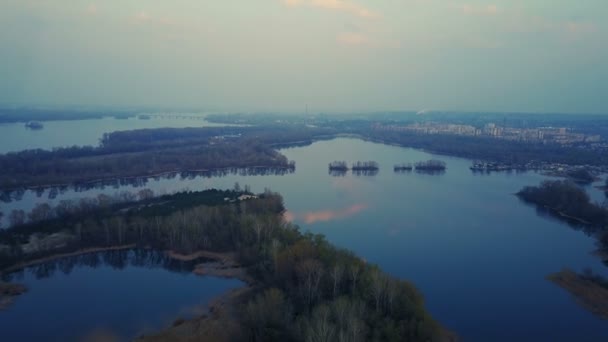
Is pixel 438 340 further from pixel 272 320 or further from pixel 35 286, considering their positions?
pixel 35 286

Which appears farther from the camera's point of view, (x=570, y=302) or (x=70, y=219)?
(x=70, y=219)

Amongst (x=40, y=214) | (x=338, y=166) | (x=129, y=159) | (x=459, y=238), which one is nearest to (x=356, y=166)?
(x=338, y=166)

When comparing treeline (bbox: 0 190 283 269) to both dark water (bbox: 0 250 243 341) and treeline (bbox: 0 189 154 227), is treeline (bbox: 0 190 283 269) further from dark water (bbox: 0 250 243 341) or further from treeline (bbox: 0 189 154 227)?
dark water (bbox: 0 250 243 341)

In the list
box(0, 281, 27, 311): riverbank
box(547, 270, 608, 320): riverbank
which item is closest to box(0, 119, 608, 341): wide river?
box(547, 270, 608, 320): riverbank

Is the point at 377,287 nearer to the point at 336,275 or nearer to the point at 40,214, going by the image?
the point at 336,275

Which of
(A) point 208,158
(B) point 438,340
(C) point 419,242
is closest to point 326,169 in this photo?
(A) point 208,158

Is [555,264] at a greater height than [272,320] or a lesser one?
lesser
